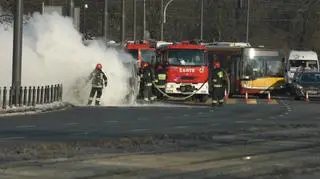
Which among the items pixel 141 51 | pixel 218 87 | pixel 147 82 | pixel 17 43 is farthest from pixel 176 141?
pixel 141 51

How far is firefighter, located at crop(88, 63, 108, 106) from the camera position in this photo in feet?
106

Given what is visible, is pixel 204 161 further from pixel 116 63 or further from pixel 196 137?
pixel 116 63

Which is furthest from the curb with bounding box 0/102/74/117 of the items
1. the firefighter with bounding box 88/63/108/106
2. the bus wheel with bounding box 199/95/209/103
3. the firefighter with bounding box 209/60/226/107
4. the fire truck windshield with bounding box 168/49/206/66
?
the bus wheel with bounding box 199/95/209/103

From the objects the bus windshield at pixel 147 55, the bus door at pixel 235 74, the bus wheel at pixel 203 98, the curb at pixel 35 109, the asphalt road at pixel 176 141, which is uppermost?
the bus windshield at pixel 147 55

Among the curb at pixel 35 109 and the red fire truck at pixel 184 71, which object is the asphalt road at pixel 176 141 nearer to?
the curb at pixel 35 109

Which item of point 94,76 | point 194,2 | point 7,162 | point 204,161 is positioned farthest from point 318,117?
point 194,2

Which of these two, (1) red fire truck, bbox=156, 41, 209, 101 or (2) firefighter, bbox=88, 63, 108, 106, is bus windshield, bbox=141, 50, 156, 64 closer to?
(1) red fire truck, bbox=156, 41, 209, 101

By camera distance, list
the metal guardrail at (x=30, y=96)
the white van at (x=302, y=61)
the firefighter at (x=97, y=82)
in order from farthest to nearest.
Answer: the white van at (x=302, y=61), the firefighter at (x=97, y=82), the metal guardrail at (x=30, y=96)

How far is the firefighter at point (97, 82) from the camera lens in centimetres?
3238

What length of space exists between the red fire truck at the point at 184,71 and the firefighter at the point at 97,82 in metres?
5.93

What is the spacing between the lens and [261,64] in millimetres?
47562

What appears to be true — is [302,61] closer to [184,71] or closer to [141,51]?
[141,51]

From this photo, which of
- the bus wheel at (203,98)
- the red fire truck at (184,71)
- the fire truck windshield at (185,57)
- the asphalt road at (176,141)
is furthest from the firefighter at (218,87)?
the bus wheel at (203,98)

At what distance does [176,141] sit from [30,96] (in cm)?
1380
